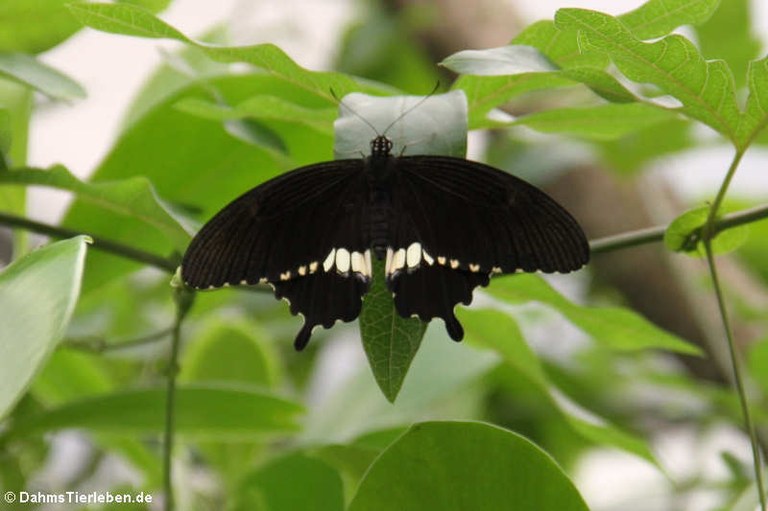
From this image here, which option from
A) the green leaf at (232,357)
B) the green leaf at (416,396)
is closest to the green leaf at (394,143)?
the green leaf at (416,396)

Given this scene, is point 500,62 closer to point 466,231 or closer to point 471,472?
point 466,231

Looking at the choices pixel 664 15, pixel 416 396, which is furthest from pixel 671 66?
pixel 416 396

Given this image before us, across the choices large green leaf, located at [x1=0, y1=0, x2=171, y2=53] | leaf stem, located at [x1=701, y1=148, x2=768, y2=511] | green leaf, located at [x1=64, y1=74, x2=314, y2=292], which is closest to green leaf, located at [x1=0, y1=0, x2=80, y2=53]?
large green leaf, located at [x1=0, y1=0, x2=171, y2=53]

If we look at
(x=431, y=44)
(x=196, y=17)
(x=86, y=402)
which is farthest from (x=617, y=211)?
(x=196, y=17)

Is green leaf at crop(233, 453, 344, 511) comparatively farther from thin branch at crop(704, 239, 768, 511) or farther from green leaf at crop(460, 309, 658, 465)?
thin branch at crop(704, 239, 768, 511)

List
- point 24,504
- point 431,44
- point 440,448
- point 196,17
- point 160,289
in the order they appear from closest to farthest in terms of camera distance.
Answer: point 440,448
point 24,504
point 160,289
point 431,44
point 196,17

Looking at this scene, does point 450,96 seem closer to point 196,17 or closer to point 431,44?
point 431,44

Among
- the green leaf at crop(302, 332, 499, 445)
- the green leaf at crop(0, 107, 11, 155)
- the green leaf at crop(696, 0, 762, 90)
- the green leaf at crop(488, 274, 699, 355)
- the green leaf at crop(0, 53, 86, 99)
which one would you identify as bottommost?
the green leaf at crop(302, 332, 499, 445)

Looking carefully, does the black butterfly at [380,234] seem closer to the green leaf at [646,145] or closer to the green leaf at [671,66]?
the green leaf at [671,66]
